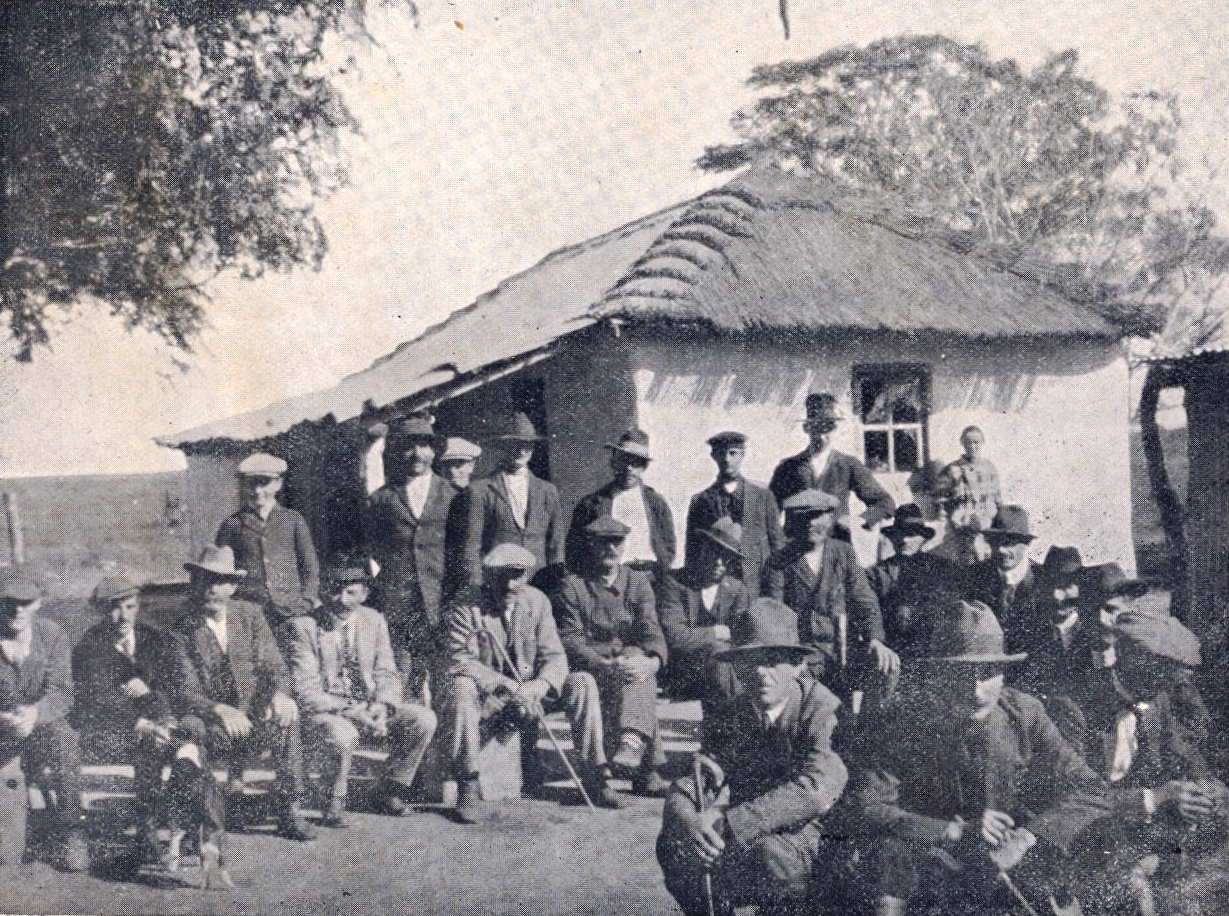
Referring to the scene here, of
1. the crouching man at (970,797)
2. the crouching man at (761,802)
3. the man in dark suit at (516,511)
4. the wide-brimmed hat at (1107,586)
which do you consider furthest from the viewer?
the man in dark suit at (516,511)

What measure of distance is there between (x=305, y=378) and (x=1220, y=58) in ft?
13.0

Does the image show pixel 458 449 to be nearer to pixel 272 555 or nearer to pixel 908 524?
pixel 272 555

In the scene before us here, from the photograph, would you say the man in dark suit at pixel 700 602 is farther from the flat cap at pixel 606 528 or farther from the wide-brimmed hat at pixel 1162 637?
Answer: the wide-brimmed hat at pixel 1162 637

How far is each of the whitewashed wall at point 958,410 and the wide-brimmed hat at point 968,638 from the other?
446 mm

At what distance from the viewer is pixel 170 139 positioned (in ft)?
15.9

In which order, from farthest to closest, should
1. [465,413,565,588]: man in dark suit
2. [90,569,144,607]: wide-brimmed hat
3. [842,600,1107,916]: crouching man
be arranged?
[90,569,144,607]: wide-brimmed hat → [465,413,565,588]: man in dark suit → [842,600,1107,916]: crouching man

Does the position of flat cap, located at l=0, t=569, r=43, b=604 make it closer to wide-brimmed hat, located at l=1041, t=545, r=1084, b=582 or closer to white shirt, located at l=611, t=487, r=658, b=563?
white shirt, located at l=611, t=487, r=658, b=563

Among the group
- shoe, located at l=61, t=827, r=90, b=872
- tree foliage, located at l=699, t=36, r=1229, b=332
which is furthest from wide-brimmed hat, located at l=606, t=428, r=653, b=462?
shoe, located at l=61, t=827, r=90, b=872

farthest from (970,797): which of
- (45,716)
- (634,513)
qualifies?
(45,716)

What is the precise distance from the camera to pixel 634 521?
174 inches

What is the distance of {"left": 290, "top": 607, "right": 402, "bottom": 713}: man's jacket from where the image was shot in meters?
4.42

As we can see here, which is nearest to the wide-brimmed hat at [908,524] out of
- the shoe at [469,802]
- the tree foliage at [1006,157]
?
the tree foliage at [1006,157]

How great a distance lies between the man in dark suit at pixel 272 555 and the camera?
4.52m

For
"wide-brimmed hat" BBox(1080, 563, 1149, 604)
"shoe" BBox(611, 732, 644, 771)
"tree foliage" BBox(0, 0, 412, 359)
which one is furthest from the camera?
"tree foliage" BBox(0, 0, 412, 359)
